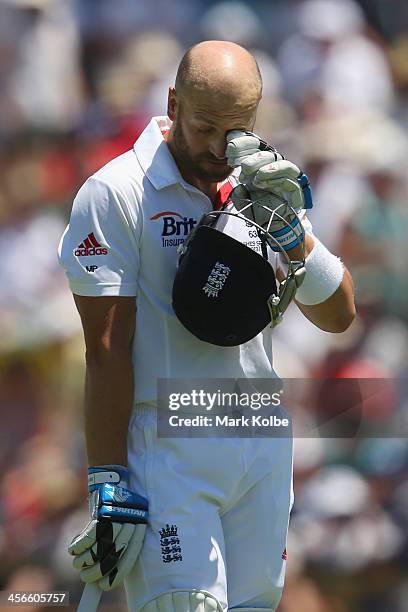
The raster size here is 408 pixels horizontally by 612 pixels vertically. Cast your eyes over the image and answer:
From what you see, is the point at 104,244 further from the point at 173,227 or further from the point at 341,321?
the point at 341,321

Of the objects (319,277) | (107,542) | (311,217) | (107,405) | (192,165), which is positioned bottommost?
(311,217)

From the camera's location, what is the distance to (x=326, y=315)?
8.18 feet

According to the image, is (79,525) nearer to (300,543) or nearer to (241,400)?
(300,543)

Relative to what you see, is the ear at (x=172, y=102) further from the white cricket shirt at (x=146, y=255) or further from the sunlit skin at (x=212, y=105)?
the white cricket shirt at (x=146, y=255)

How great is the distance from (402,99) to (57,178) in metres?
1.23

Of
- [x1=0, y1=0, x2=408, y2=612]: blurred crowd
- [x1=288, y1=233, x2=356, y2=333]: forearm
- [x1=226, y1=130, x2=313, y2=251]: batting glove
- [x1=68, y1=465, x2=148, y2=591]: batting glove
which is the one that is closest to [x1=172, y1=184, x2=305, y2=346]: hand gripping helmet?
[x1=226, y1=130, x2=313, y2=251]: batting glove

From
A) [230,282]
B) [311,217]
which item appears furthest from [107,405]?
[311,217]

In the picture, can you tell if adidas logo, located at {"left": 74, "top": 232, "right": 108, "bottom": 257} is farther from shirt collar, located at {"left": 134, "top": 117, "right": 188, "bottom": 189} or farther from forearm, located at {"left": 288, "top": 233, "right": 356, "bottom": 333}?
forearm, located at {"left": 288, "top": 233, "right": 356, "bottom": 333}

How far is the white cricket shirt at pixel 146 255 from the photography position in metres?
2.29

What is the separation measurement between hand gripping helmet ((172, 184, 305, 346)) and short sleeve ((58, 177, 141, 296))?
110 mm

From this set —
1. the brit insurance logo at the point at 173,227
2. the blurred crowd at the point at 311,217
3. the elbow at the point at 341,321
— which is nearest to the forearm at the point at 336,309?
the elbow at the point at 341,321

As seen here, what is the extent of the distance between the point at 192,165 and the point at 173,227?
148 millimetres

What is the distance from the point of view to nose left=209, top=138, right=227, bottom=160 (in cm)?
231

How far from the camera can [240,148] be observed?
7.20 ft
